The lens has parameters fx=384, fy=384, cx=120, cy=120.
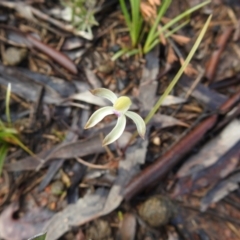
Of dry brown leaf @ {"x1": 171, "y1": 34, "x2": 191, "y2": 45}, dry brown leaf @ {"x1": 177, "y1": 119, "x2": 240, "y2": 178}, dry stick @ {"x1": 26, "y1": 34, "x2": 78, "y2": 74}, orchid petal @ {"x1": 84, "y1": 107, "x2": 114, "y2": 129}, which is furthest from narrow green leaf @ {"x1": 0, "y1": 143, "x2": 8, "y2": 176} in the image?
dry brown leaf @ {"x1": 171, "y1": 34, "x2": 191, "y2": 45}

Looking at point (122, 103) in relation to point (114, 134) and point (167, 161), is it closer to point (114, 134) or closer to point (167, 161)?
point (114, 134)

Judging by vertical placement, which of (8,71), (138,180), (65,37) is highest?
(65,37)

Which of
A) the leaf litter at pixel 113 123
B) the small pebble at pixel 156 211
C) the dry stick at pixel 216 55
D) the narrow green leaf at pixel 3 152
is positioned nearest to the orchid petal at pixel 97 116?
the leaf litter at pixel 113 123

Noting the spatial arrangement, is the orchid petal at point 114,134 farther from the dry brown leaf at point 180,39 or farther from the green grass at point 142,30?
the dry brown leaf at point 180,39

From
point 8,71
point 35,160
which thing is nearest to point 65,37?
point 8,71

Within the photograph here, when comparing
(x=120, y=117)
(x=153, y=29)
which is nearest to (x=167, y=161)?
(x=120, y=117)

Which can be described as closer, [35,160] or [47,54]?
[35,160]

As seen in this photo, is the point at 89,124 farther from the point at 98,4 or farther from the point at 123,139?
the point at 98,4
